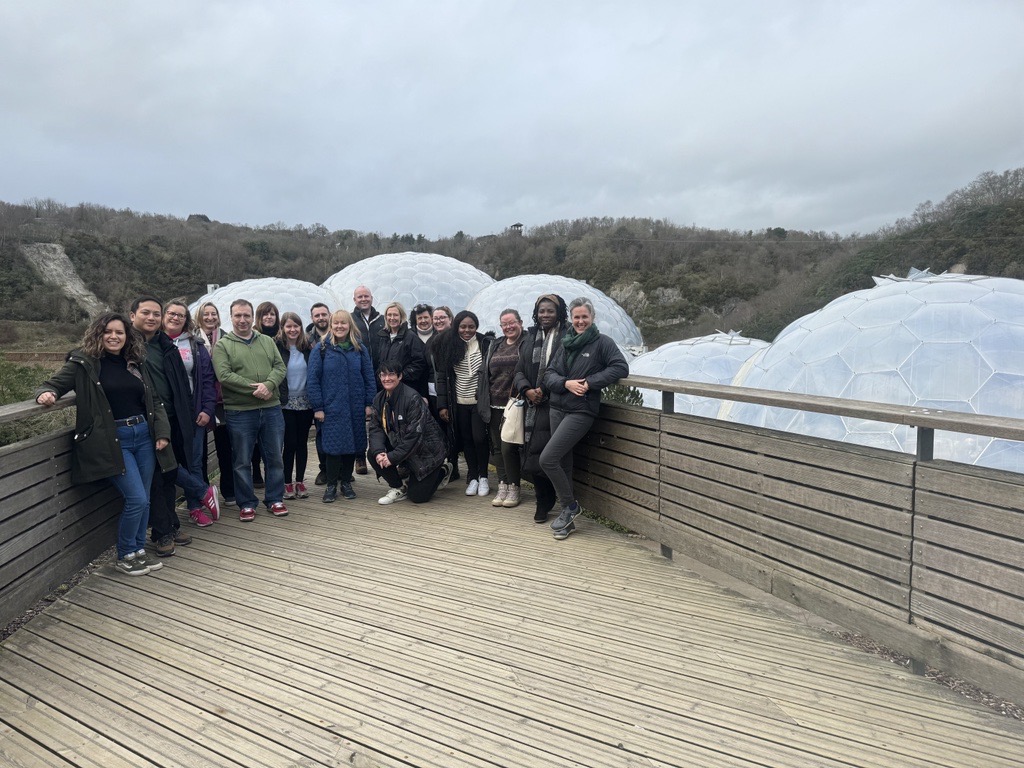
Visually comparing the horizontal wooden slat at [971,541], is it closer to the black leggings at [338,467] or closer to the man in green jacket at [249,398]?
the man in green jacket at [249,398]

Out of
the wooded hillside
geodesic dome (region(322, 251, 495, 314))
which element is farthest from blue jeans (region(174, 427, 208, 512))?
the wooded hillside

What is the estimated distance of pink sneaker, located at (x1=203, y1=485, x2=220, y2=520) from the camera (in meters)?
5.57

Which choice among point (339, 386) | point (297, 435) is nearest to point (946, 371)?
point (339, 386)

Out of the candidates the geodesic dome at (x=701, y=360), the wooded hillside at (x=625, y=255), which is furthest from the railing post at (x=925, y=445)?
the wooded hillside at (x=625, y=255)

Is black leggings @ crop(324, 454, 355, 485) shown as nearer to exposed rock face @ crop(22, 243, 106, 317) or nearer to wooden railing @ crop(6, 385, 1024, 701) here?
wooden railing @ crop(6, 385, 1024, 701)

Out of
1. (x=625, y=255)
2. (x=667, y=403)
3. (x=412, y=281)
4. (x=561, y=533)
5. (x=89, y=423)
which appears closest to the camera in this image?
(x=89, y=423)

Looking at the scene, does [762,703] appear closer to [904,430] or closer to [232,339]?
[232,339]

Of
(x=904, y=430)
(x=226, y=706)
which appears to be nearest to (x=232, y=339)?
(x=226, y=706)

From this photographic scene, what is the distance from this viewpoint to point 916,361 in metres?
7.23

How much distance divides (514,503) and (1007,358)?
16.7 feet

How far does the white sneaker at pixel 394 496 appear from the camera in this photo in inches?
247

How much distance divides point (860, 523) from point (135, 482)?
4.12 m

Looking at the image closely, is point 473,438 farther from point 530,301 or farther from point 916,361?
point 530,301

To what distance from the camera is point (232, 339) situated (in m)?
5.45
